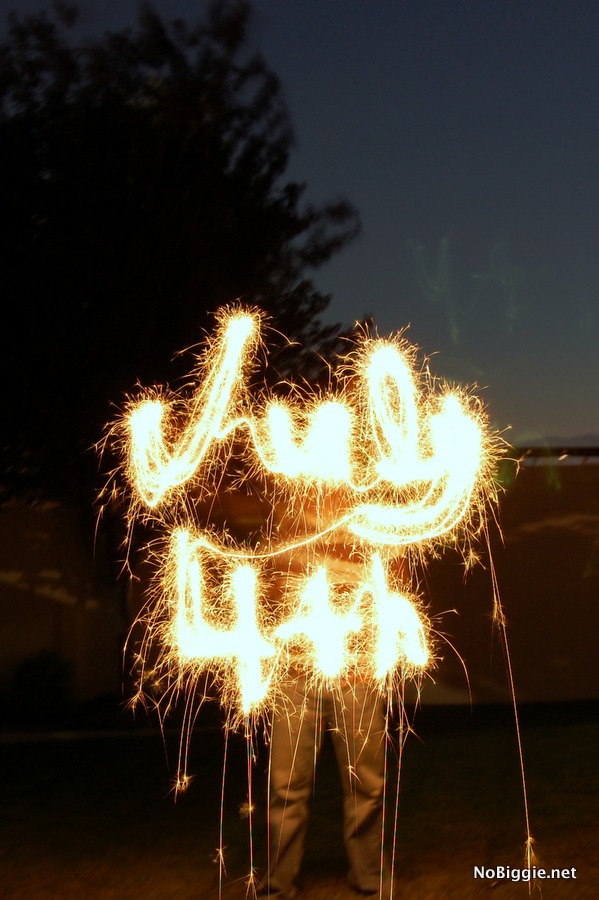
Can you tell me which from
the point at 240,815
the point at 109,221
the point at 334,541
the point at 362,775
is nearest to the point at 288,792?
the point at 362,775

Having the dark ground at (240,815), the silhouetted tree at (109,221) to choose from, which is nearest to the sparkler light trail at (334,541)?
the dark ground at (240,815)

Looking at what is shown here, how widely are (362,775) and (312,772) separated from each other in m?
0.21

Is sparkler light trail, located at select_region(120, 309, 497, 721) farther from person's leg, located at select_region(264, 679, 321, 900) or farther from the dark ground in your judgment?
the dark ground

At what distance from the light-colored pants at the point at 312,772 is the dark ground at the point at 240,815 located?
202mm

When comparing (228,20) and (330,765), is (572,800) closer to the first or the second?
(330,765)

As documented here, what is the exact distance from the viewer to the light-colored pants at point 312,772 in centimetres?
493

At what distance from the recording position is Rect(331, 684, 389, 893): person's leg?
16.1 feet

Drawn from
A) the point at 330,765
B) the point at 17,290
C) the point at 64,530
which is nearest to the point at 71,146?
the point at 17,290

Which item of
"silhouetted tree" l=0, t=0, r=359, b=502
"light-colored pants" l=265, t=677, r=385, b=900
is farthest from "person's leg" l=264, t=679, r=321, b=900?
"silhouetted tree" l=0, t=0, r=359, b=502

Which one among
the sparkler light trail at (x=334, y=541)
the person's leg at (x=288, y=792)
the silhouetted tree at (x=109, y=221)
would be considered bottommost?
the person's leg at (x=288, y=792)

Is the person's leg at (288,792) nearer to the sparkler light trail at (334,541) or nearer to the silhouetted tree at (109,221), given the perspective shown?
the sparkler light trail at (334,541)

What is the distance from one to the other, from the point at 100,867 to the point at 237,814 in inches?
56.9

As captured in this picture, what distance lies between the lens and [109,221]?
9672 millimetres

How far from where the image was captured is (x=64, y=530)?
12102 mm
